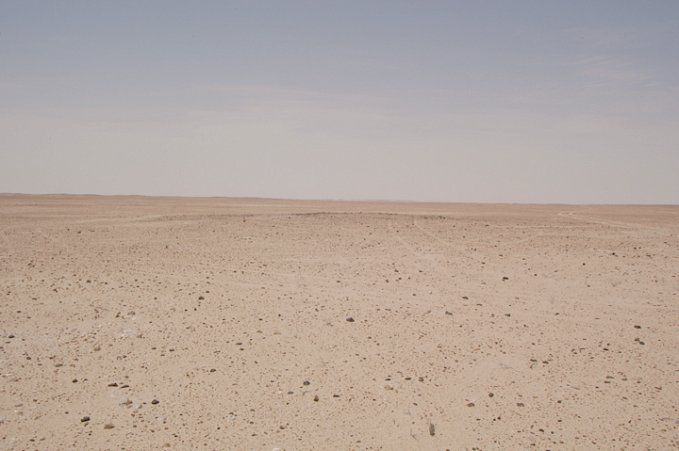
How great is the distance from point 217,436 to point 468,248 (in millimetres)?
10379

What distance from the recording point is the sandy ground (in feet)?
15.7

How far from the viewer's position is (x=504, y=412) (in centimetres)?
512

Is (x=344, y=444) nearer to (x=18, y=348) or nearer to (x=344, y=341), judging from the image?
(x=344, y=341)

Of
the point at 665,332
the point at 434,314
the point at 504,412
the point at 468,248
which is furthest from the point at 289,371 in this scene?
the point at 468,248

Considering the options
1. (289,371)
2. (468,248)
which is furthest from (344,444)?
(468,248)

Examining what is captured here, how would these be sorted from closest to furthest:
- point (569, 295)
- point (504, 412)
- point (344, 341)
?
point (504, 412) → point (344, 341) → point (569, 295)

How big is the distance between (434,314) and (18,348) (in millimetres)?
5494

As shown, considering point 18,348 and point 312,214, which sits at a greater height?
point 312,214

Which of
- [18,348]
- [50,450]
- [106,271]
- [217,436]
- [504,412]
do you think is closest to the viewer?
[50,450]

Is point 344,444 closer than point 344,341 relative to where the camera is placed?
Yes

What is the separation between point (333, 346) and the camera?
22.3ft

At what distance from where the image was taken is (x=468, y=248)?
14.0 metres

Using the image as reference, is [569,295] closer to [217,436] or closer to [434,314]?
[434,314]

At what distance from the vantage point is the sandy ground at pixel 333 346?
4.78 metres
